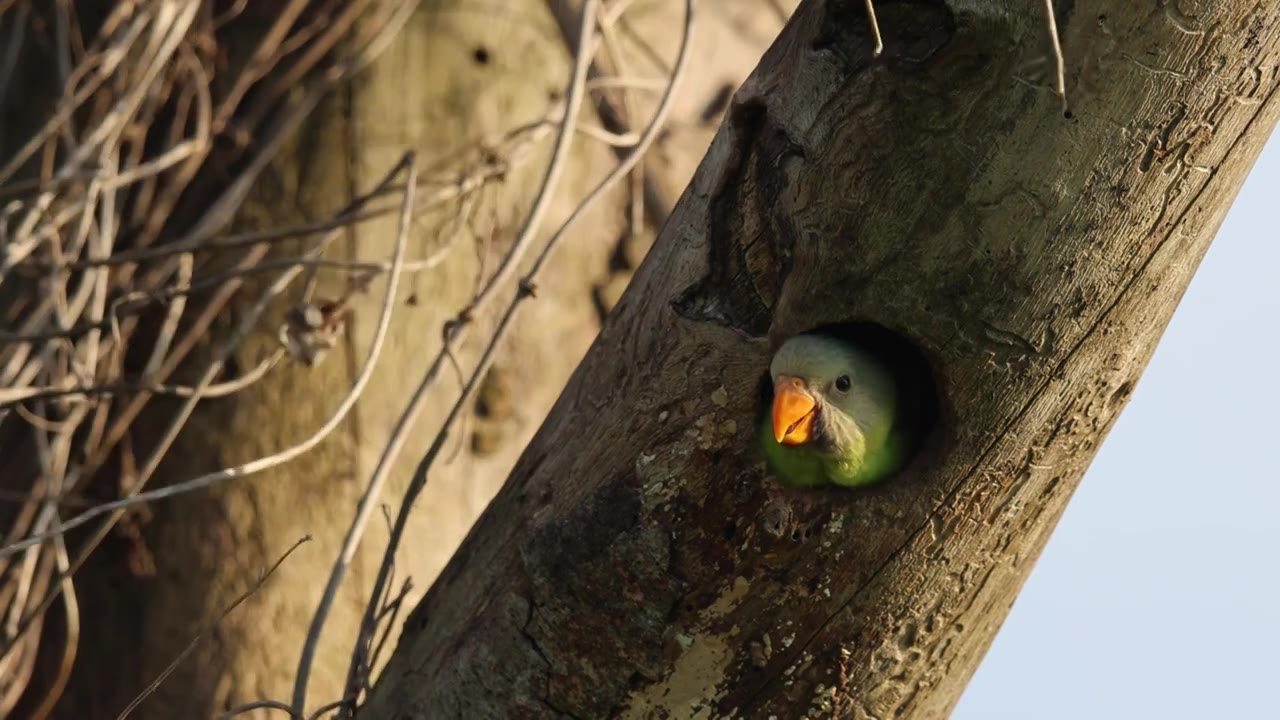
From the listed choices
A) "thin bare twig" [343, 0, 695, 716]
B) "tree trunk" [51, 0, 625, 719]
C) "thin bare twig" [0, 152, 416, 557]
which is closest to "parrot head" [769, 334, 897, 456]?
"thin bare twig" [343, 0, 695, 716]

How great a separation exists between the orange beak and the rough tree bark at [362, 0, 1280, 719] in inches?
2.1

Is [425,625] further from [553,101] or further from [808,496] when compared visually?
[553,101]

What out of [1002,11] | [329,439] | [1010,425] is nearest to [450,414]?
[329,439]

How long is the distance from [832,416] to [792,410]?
59mm

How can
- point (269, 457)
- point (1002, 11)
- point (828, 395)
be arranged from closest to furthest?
point (1002, 11) < point (828, 395) < point (269, 457)

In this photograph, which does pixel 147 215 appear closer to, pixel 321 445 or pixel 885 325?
pixel 321 445

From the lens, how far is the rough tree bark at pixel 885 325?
1083 millimetres

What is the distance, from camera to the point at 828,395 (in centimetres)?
118

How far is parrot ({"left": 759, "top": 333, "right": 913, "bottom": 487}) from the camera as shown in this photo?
1150 millimetres

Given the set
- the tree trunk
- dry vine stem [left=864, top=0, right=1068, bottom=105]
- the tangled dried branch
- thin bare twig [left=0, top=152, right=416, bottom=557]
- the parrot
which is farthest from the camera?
the tree trunk

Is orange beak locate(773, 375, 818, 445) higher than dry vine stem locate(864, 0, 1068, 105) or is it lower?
lower

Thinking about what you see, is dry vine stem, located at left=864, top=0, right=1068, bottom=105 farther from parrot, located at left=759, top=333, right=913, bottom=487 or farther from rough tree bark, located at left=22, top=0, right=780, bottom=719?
rough tree bark, located at left=22, top=0, right=780, bottom=719

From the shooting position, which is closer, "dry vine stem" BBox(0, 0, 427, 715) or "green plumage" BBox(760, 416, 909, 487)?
"green plumage" BBox(760, 416, 909, 487)

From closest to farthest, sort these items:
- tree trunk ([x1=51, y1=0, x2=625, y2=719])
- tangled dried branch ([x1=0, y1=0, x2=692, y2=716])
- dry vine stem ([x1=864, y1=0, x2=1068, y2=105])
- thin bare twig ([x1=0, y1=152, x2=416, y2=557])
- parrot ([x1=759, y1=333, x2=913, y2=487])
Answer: dry vine stem ([x1=864, y1=0, x2=1068, y2=105]) → parrot ([x1=759, y1=333, x2=913, y2=487]) → thin bare twig ([x1=0, y1=152, x2=416, y2=557]) → tangled dried branch ([x1=0, y1=0, x2=692, y2=716]) → tree trunk ([x1=51, y1=0, x2=625, y2=719])
